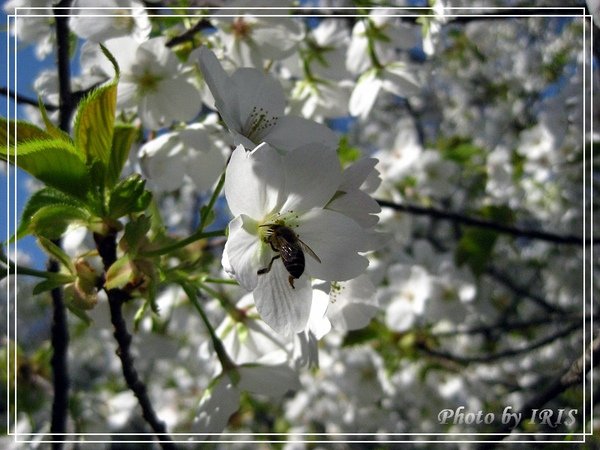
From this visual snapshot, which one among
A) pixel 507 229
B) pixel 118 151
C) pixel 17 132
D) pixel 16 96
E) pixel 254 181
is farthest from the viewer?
pixel 507 229

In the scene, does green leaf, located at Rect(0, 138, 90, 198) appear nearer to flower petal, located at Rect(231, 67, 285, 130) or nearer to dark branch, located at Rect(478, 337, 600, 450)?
flower petal, located at Rect(231, 67, 285, 130)

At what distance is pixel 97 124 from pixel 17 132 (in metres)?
0.09

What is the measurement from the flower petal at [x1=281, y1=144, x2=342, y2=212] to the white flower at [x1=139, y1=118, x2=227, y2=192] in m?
0.38

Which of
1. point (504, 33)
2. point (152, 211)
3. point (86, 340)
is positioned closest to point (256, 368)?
point (152, 211)

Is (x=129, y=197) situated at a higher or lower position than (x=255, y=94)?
lower

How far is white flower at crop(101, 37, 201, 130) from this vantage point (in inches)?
38.1

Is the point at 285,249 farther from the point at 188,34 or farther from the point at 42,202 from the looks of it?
the point at 188,34

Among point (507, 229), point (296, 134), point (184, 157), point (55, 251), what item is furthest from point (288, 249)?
point (507, 229)

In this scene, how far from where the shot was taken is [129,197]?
0.75m

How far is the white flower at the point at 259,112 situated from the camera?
688 mm

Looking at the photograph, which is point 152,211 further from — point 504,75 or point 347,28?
point 504,75

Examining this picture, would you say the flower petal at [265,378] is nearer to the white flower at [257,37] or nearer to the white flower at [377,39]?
the white flower at [257,37]

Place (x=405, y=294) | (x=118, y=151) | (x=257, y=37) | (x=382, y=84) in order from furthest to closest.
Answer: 1. (x=405, y=294)
2. (x=382, y=84)
3. (x=257, y=37)
4. (x=118, y=151)

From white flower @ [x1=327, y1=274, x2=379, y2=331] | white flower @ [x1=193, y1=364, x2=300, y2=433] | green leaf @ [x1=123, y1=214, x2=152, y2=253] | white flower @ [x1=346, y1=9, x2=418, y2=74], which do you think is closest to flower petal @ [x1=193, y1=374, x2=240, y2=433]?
white flower @ [x1=193, y1=364, x2=300, y2=433]
